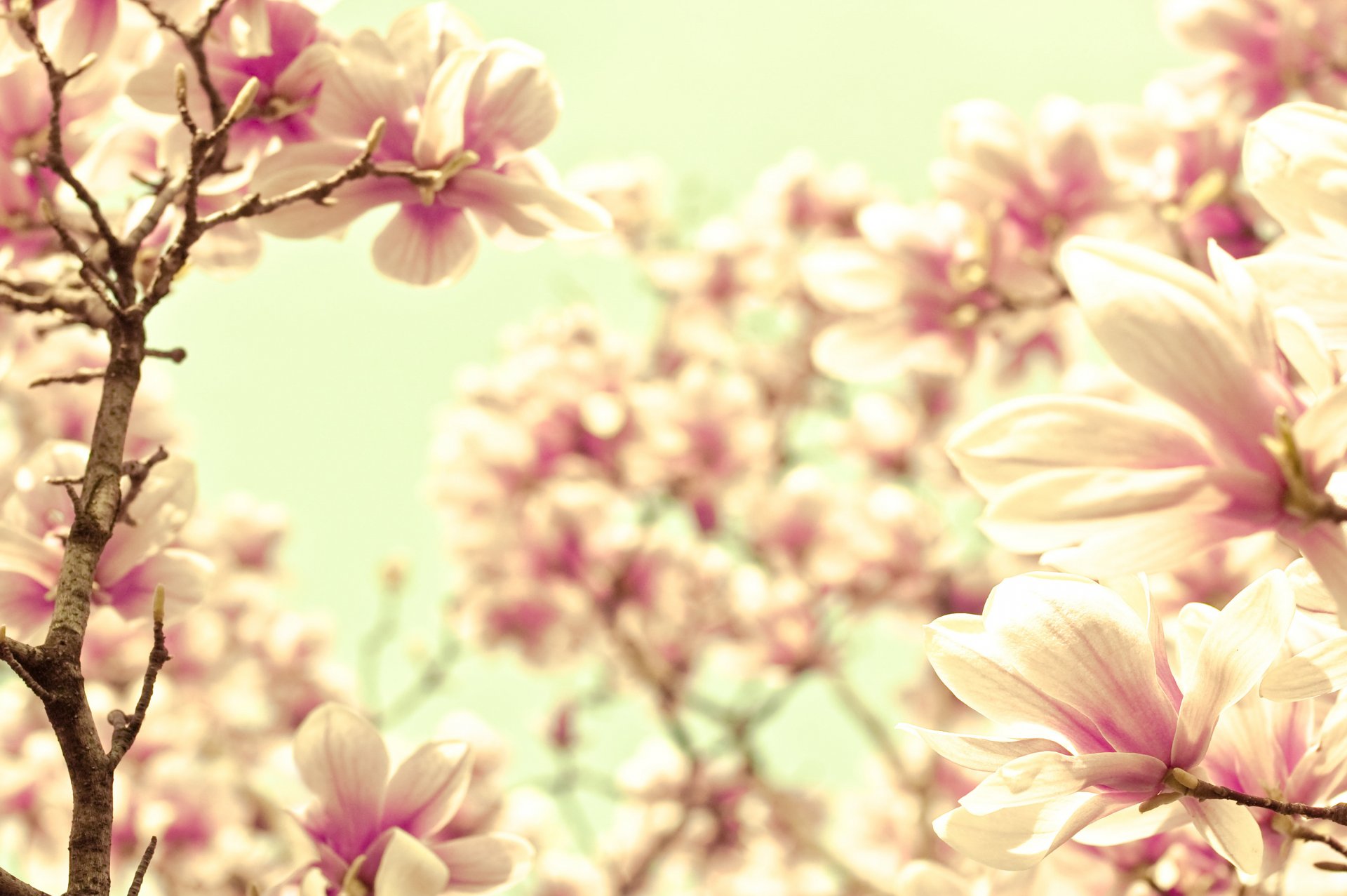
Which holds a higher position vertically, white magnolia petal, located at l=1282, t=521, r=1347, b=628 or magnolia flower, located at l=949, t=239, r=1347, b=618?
magnolia flower, located at l=949, t=239, r=1347, b=618

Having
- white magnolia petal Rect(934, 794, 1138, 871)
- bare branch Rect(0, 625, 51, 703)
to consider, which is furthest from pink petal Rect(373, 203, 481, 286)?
white magnolia petal Rect(934, 794, 1138, 871)

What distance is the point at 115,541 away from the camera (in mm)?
1171

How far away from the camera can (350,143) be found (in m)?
1.25

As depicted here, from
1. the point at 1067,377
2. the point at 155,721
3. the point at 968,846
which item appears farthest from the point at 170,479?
the point at 155,721

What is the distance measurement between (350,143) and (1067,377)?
177 centimetres

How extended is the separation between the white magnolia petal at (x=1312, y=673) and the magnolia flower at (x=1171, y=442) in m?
0.13

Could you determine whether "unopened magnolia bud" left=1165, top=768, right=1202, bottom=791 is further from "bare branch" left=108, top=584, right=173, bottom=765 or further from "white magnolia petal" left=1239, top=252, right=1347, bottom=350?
"bare branch" left=108, top=584, right=173, bottom=765

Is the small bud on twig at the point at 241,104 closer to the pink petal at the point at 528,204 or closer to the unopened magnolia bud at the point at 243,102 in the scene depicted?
the unopened magnolia bud at the point at 243,102

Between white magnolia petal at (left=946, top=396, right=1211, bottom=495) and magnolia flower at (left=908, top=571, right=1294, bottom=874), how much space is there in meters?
0.13

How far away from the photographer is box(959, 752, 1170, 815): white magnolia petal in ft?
2.87

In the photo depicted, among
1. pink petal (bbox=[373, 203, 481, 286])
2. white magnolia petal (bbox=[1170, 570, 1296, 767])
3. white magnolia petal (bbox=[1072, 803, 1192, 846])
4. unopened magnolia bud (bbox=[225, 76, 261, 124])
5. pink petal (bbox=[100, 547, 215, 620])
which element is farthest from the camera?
pink petal (bbox=[373, 203, 481, 286])

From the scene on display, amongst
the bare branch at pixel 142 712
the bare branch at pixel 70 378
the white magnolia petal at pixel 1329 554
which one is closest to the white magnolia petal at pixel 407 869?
the bare branch at pixel 142 712

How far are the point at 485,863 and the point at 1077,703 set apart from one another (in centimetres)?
60

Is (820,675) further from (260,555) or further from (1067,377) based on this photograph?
(260,555)
